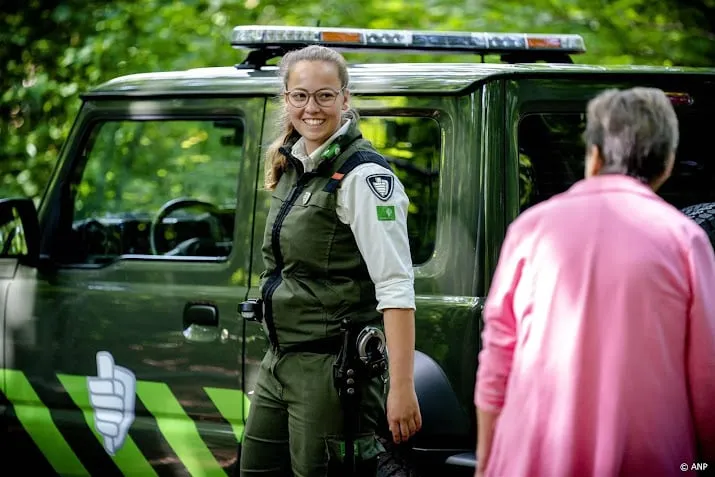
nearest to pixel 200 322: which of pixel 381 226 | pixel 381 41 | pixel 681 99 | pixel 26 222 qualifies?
pixel 26 222

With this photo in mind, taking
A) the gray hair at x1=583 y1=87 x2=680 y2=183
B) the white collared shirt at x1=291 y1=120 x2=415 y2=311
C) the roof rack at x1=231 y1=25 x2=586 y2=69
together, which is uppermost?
the roof rack at x1=231 y1=25 x2=586 y2=69

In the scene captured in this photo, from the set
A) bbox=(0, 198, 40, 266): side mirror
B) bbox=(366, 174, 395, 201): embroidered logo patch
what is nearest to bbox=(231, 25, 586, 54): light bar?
bbox=(0, 198, 40, 266): side mirror

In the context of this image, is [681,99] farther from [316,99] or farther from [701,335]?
[701,335]

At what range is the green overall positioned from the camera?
3135 mm

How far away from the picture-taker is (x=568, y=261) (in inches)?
88.2

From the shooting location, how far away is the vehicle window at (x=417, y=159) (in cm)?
371

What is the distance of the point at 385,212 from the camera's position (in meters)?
3.05

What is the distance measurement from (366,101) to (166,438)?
142 centimetres

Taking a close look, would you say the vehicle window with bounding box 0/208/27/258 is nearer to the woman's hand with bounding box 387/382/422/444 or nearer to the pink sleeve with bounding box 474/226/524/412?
the woman's hand with bounding box 387/382/422/444

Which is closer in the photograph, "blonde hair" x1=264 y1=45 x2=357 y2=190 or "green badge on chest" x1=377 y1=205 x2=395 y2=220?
"green badge on chest" x1=377 y1=205 x2=395 y2=220

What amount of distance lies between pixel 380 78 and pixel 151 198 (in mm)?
1590

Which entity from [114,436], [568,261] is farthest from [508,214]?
[114,436]

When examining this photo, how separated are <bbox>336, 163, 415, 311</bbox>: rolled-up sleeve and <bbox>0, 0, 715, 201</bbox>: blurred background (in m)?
4.27

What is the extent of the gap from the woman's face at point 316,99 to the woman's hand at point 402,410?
758 millimetres
